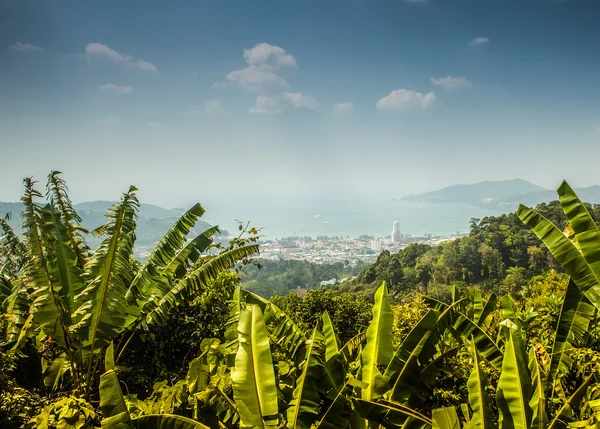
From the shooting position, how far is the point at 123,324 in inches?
149

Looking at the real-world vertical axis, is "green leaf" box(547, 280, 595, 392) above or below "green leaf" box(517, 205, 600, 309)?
below

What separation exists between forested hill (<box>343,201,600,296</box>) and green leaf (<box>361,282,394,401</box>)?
128 feet

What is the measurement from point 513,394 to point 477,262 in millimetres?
50868

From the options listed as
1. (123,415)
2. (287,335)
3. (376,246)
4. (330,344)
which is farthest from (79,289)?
(376,246)

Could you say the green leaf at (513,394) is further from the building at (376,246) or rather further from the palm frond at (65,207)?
the building at (376,246)

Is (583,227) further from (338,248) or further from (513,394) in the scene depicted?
(338,248)

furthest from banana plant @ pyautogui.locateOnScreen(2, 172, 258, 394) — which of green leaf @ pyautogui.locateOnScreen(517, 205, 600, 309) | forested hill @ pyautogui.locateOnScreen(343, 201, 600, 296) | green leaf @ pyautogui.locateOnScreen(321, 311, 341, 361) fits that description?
forested hill @ pyautogui.locateOnScreen(343, 201, 600, 296)

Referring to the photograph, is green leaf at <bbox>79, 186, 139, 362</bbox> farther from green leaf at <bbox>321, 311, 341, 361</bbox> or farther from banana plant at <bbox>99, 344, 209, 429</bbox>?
green leaf at <bbox>321, 311, 341, 361</bbox>

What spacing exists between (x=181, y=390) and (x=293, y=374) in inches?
44.5

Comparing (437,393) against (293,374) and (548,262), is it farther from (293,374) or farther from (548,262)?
(548,262)

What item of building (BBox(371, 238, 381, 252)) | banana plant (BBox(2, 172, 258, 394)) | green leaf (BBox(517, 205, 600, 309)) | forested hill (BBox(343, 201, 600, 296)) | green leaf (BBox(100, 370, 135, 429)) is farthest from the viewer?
building (BBox(371, 238, 381, 252))

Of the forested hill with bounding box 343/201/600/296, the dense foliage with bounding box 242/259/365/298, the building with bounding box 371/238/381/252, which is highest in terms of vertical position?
the forested hill with bounding box 343/201/600/296

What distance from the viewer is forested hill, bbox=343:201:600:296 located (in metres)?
41.6

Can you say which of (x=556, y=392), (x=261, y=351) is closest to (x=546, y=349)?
(x=556, y=392)
